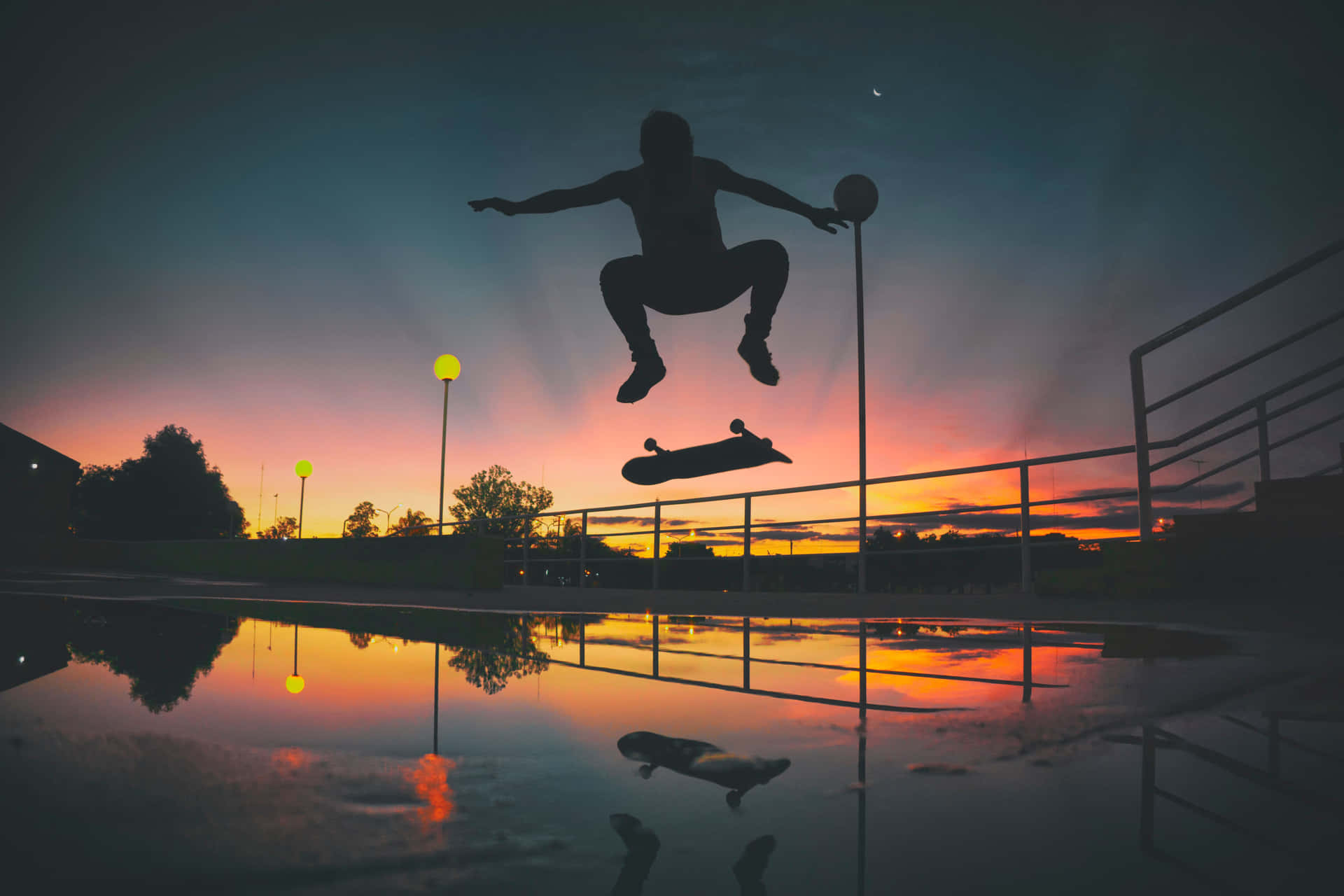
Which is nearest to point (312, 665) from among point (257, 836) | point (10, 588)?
point (257, 836)

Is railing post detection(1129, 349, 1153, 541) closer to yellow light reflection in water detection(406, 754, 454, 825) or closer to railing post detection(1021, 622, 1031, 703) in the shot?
railing post detection(1021, 622, 1031, 703)

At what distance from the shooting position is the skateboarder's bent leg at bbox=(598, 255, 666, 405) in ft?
14.2

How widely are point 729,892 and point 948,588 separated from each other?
23.0ft

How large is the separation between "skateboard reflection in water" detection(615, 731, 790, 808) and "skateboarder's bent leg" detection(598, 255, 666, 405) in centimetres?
302

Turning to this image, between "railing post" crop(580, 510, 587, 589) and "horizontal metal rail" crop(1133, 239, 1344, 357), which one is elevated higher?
"horizontal metal rail" crop(1133, 239, 1344, 357)

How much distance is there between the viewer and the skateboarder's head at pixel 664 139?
12.2ft

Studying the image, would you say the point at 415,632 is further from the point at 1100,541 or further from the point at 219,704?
the point at 1100,541

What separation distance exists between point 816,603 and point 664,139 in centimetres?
520

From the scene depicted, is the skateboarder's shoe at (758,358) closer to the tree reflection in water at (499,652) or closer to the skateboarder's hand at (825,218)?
the skateboarder's hand at (825,218)

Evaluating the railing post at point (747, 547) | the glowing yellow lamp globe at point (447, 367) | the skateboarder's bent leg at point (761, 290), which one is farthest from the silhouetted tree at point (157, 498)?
the skateboarder's bent leg at point (761, 290)

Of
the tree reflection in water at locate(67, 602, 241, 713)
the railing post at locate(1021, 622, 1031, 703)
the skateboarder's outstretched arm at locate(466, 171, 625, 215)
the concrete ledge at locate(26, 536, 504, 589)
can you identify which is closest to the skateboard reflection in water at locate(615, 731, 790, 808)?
the railing post at locate(1021, 622, 1031, 703)

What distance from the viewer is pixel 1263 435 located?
5812mm

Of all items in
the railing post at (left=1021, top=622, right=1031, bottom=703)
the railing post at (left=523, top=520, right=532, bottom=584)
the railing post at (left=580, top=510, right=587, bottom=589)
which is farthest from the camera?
the railing post at (left=523, top=520, right=532, bottom=584)

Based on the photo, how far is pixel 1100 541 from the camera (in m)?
6.20
